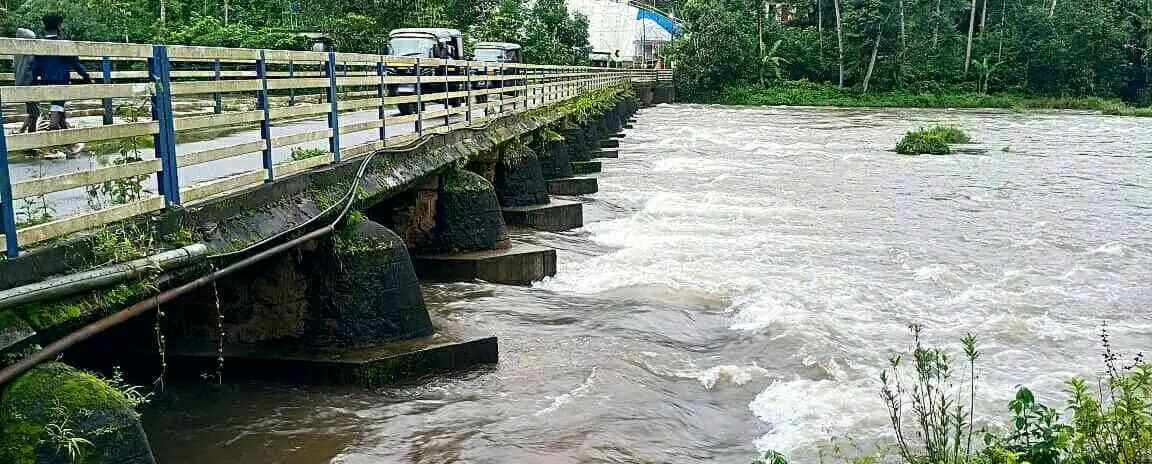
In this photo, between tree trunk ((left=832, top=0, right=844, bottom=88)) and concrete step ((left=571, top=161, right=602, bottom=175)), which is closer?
concrete step ((left=571, top=161, right=602, bottom=175))

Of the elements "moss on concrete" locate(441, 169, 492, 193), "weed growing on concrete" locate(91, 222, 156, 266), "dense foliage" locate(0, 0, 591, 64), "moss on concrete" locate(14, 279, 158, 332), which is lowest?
"moss on concrete" locate(441, 169, 492, 193)

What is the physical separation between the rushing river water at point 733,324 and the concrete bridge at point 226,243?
41cm

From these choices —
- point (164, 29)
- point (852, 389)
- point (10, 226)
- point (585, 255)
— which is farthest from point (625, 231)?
point (164, 29)

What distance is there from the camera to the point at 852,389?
319 inches

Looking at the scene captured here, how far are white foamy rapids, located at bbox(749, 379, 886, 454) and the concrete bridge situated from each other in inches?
89.0

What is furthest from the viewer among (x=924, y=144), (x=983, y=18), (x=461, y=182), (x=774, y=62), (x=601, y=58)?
(x=601, y=58)

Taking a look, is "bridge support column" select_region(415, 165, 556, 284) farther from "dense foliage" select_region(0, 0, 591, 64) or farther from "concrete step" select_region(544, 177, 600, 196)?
"dense foliage" select_region(0, 0, 591, 64)

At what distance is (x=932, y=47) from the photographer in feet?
206

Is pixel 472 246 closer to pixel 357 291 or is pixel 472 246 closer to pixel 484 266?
pixel 484 266

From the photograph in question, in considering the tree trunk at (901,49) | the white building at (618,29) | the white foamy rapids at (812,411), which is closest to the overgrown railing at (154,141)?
the white foamy rapids at (812,411)

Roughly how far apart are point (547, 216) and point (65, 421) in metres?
10.9

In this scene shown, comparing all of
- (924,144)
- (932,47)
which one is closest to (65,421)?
(924,144)

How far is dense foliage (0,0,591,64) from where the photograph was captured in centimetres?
3775

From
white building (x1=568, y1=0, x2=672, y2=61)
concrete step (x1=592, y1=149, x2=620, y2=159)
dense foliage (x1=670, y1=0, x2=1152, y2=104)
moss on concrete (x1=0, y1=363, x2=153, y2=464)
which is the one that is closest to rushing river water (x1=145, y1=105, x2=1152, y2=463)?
moss on concrete (x1=0, y1=363, x2=153, y2=464)
